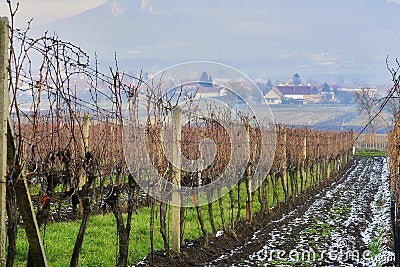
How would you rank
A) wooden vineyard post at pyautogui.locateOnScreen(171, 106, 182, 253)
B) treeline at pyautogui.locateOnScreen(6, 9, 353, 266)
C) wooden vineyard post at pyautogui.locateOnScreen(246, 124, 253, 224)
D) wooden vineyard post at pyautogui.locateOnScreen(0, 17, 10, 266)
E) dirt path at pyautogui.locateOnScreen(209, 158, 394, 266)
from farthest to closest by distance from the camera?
wooden vineyard post at pyautogui.locateOnScreen(246, 124, 253, 224)
dirt path at pyautogui.locateOnScreen(209, 158, 394, 266)
wooden vineyard post at pyautogui.locateOnScreen(171, 106, 182, 253)
treeline at pyautogui.locateOnScreen(6, 9, 353, 266)
wooden vineyard post at pyautogui.locateOnScreen(0, 17, 10, 266)

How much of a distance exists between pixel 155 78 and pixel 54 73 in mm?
1998

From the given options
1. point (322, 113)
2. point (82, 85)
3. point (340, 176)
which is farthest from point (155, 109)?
point (322, 113)

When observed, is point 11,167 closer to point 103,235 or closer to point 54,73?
point 54,73

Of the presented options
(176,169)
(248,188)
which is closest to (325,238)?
(248,188)

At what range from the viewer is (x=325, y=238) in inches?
340

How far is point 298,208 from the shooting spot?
12297 mm

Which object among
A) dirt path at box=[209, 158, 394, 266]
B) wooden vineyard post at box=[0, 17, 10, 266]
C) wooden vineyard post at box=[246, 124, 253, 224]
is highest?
wooden vineyard post at box=[0, 17, 10, 266]
